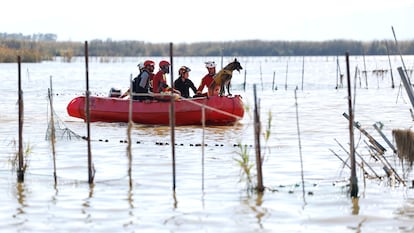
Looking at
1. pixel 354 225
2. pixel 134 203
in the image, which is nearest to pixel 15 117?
pixel 134 203

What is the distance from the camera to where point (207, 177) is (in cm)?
1241

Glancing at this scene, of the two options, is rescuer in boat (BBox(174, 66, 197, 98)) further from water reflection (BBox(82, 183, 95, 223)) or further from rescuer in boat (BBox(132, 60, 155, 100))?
water reflection (BBox(82, 183, 95, 223))

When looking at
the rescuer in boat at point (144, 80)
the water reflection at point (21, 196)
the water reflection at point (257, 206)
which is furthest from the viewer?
the rescuer in boat at point (144, 80)

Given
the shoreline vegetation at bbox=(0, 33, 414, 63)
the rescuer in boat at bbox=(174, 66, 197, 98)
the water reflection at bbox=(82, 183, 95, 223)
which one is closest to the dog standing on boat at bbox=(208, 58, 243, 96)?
the rescuer in boat at bbox=(174, 66, 197, 98)

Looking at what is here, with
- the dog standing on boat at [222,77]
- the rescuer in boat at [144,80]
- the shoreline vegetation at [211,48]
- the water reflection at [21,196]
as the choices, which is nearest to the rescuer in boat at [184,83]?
the dog standing on boat at [222,77]

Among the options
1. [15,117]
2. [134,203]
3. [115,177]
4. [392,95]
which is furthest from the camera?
[392,95]

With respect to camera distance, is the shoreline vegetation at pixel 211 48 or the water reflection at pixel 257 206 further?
the shoreline vegetation at pixel 211 48

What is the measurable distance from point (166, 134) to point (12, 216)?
8848 millimetres

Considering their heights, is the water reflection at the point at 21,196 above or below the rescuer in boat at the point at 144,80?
below

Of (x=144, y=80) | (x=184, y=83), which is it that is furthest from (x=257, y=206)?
(x=184, y=83)

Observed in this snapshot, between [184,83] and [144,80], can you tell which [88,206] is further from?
[184,83]

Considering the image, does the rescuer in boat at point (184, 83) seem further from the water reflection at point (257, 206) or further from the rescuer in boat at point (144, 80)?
the water reflection at point (257, 206)

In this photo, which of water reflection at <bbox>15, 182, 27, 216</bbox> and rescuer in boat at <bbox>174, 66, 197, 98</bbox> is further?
rescuer in boat at <bbox>174, 66, 197, 98</bbox>

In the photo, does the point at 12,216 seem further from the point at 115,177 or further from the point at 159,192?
the point at 115,177
